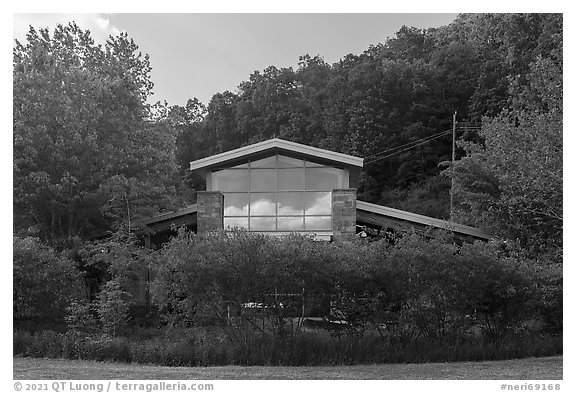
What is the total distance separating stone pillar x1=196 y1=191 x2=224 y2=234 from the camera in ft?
59.3

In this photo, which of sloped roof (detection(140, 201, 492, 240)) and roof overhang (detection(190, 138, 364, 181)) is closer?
roof overhang (detection(190, 138, 364, 181))

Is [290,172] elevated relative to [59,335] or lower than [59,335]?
elevated

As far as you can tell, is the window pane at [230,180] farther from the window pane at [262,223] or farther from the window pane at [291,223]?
the window pane at [291,223]

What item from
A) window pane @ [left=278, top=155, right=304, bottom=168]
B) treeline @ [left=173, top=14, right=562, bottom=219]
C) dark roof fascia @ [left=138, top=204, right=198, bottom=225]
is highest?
treeline @ [left=173, top=14, right=562, bottom=219]

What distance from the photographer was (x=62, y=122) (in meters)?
17.6

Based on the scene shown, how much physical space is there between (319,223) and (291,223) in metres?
0.78

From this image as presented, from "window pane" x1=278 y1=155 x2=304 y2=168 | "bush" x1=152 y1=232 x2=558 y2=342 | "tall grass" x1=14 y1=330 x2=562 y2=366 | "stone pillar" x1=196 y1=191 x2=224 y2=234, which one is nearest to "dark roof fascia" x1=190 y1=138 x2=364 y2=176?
"window pane" x1=278 y1=155 x2=304 y2=168

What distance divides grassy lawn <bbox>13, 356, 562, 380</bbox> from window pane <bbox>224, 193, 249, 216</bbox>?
7247 millimetres

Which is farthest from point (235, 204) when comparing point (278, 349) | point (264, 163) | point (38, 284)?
point (278, 349)

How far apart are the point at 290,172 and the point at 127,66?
8528 mm

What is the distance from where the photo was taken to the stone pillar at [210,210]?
711 inches

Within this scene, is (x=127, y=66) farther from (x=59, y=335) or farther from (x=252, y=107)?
(x=252, y=107)

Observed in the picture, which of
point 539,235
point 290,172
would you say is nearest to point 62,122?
point 290,172

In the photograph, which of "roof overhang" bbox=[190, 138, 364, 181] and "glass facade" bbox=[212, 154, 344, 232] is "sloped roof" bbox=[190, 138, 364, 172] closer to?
"roof overhang" bbox=[190, 138, 364, 181]
